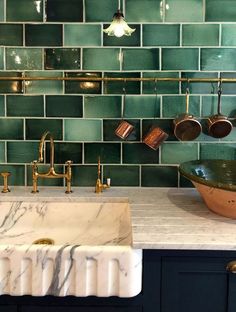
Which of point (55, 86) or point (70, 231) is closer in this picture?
point (70, 231)

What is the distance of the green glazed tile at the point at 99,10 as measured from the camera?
1.53 meters

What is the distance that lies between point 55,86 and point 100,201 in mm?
505

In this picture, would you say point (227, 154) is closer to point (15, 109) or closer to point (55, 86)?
point (55, 86)

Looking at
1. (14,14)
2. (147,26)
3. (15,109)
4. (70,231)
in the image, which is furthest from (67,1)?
(70,231)

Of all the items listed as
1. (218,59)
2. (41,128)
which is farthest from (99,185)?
(218,59)

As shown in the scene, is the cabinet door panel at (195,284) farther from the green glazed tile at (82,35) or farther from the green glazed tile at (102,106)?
the green glazed tile at (82,35)

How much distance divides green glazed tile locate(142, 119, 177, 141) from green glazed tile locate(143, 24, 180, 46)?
0.31m

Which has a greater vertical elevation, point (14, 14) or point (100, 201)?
point (14, 14)

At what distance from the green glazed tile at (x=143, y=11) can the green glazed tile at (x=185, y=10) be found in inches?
1.5

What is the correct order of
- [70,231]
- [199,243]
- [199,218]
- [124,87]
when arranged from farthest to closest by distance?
[124,87]
[70,231]
[199,218]
[199,243]

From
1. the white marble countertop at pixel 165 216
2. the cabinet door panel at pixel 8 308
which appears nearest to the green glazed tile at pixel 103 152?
the white marble countertop at pixel 165 216

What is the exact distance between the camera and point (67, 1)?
1.53 m

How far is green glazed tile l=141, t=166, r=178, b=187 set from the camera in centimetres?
159

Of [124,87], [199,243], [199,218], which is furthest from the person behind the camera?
[124,87]
